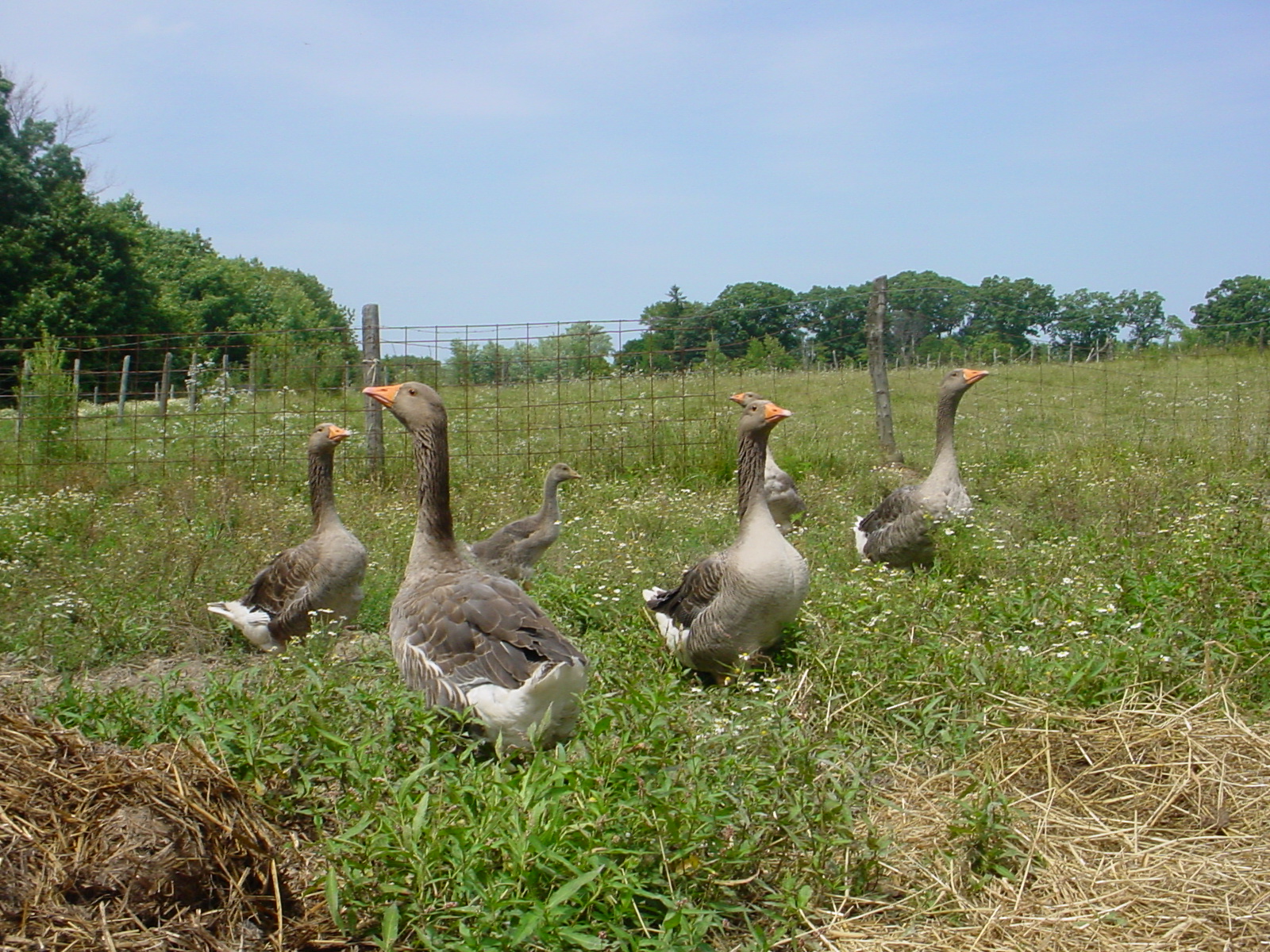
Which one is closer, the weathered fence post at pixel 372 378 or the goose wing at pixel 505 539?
the goose wing at pixel 505 539

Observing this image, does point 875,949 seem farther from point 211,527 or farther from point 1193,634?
point 211,527

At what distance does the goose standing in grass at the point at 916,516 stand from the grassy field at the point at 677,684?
0.63 ft

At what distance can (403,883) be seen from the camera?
2.55 metres

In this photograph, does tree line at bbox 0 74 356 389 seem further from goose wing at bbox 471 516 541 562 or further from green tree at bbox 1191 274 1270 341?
green tree at bbox 1191 274 1270 341

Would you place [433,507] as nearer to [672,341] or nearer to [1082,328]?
[672,341]

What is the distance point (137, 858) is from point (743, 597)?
277 centimetres

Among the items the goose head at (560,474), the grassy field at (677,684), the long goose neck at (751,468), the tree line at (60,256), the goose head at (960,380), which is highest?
the tree line at (60,256)

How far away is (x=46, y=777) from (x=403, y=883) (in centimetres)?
109

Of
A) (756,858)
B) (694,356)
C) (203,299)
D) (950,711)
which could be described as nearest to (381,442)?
(694,356)

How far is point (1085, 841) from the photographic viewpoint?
3240 millimetres

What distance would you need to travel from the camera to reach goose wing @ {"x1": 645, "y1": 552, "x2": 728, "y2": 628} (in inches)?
195

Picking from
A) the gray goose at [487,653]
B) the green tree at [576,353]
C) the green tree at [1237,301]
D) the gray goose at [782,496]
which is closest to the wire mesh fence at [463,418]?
the green tree at [576,353]

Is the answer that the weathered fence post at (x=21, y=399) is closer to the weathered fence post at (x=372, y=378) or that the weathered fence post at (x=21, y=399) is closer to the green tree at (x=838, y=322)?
the weathered fence post at (x=372, y=378)

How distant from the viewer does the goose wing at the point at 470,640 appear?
11.9ft
